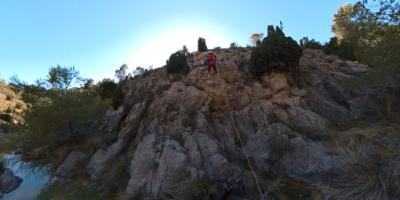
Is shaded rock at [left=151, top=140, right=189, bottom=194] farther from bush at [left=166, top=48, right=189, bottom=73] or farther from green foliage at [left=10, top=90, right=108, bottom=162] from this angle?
green foliage at [left=10, top=90, right=108, bottom=162]

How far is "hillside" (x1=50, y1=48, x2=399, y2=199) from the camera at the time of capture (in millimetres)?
12555

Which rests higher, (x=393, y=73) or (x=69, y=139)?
(x=393, y=73)

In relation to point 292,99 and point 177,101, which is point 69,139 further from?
point 292,99

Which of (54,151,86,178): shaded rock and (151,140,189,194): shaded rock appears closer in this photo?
(151,140,189,194): shaded rock

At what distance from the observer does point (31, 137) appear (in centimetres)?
2202

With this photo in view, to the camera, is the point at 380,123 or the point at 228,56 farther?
the point at 228,56

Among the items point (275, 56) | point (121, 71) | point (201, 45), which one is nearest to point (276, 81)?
point (275, 56)

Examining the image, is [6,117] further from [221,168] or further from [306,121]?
[306,121]

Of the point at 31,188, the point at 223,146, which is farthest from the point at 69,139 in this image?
the point at 223,146

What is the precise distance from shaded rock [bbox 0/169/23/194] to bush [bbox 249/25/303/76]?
1516 centimetres

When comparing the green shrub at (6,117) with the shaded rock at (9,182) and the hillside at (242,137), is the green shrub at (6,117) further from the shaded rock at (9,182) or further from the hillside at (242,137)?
the hillside at (242,137)

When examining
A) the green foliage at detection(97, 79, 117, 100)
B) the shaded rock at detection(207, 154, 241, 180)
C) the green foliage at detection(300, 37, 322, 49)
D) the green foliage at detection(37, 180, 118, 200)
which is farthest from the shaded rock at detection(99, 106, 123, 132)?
the green foliage at detection(300, 37, 322, 49)

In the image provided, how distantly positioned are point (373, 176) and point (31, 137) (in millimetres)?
20056

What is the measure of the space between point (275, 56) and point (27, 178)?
53.4 feet
